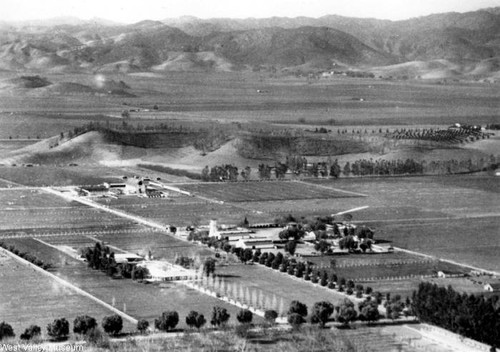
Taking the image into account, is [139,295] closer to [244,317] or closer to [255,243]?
[244,317]

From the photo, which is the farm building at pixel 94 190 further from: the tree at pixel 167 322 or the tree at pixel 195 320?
the tree at pixel 167 322

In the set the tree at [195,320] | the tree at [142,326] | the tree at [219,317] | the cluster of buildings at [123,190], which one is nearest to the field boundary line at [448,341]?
the tree at [219,317]

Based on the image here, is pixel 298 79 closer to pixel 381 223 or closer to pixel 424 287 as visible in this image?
pixel 381 223

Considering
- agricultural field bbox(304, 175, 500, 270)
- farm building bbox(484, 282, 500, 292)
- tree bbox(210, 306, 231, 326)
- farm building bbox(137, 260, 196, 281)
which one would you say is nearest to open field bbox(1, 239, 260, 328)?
tree bbox(210, 306, 231, 326)

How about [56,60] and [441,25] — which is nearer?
[56,60]

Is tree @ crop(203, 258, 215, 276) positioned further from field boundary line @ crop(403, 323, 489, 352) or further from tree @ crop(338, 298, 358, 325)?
field boundary line @ crop(403, 323, 489, 352)

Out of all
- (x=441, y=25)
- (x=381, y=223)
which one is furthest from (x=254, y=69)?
(x=381, y=223)
